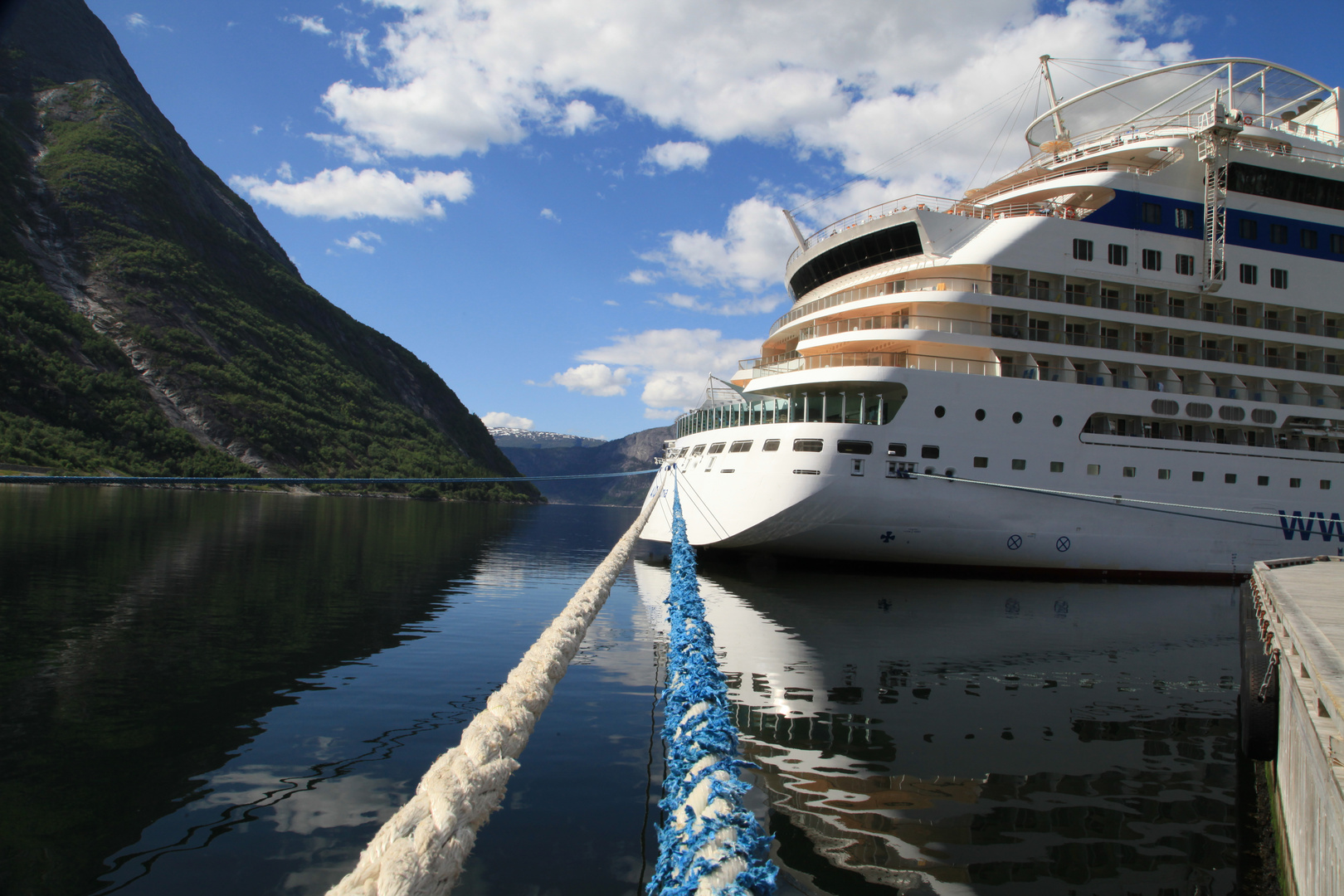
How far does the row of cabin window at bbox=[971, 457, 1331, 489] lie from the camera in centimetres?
1973

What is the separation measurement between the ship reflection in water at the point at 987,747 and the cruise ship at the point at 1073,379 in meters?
4.51

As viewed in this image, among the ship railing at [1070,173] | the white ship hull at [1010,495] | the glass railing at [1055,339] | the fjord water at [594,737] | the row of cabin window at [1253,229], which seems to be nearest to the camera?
the fjord water at [594,737]

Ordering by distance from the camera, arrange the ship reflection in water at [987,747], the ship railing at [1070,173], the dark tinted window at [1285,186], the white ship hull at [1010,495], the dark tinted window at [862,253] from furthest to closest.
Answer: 1. the dark tinted window at [1285,186]
2. the ship railing at [1070,173]
3. the dark tinted window at [862,253]
4. the white ship hull at [1010,495]
5. the ship reflection in water at [987,747]

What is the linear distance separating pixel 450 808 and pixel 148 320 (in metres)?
124

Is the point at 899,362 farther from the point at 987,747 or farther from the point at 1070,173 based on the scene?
the point at 987,747

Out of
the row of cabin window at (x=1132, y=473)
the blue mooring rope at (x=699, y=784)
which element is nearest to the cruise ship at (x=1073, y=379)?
the row of cabin window at (x=1132, y=473)

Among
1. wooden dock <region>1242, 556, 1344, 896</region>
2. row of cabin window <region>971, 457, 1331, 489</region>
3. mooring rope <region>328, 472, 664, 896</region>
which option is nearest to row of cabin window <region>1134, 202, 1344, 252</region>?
row of cabin window <region>971, 457, 1331, 489</region>

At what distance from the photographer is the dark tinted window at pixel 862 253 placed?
73.3 ft

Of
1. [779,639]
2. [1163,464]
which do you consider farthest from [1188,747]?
[1163,464]

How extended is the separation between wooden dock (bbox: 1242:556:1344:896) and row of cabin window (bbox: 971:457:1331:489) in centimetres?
989

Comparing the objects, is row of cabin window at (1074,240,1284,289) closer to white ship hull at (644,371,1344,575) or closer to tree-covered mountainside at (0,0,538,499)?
white ship hull at (644,371,1344,575)

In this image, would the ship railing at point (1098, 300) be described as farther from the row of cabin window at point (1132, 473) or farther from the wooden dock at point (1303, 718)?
the wooden dock at point (1303, 718)

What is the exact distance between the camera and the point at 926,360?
2017cm

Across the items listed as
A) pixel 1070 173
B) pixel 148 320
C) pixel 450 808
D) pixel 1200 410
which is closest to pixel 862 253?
pixel 1070 173
